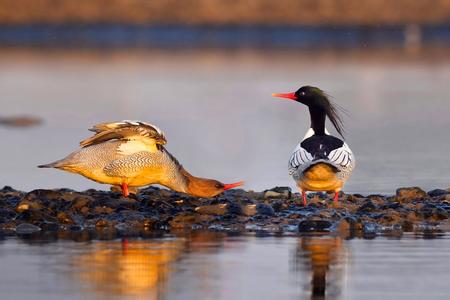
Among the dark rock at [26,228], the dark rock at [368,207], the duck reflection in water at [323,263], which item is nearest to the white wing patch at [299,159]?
the dark rock at [368,207]

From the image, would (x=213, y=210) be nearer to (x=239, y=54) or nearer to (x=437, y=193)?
(x=437, y=193)

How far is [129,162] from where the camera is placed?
14375 mm

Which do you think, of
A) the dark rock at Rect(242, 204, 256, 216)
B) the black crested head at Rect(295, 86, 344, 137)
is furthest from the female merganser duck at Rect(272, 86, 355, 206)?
the black crested head at Rect(295, 86, 344, 137)

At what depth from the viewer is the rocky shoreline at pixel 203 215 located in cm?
1330

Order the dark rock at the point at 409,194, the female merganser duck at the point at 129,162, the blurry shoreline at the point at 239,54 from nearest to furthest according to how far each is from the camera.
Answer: the female merganser duck at the point at 129,162 < the dark rock at the point at 409,194 < the blurry shoreline at the point at 239,54

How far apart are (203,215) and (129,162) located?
107cm

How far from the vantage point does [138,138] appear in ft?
47.7

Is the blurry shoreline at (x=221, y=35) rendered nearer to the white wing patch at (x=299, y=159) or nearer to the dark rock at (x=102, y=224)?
the white wing patch at (x=299, y=159)

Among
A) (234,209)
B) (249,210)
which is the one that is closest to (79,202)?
(234,209)

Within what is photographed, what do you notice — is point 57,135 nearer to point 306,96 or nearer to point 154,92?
point 306,96

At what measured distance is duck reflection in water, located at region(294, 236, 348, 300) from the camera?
10.3m

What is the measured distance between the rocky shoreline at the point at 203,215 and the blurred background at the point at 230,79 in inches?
88.4

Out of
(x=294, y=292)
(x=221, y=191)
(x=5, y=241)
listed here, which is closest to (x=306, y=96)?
(x=221, y=191)

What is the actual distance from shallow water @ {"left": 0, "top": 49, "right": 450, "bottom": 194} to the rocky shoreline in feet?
7.06
